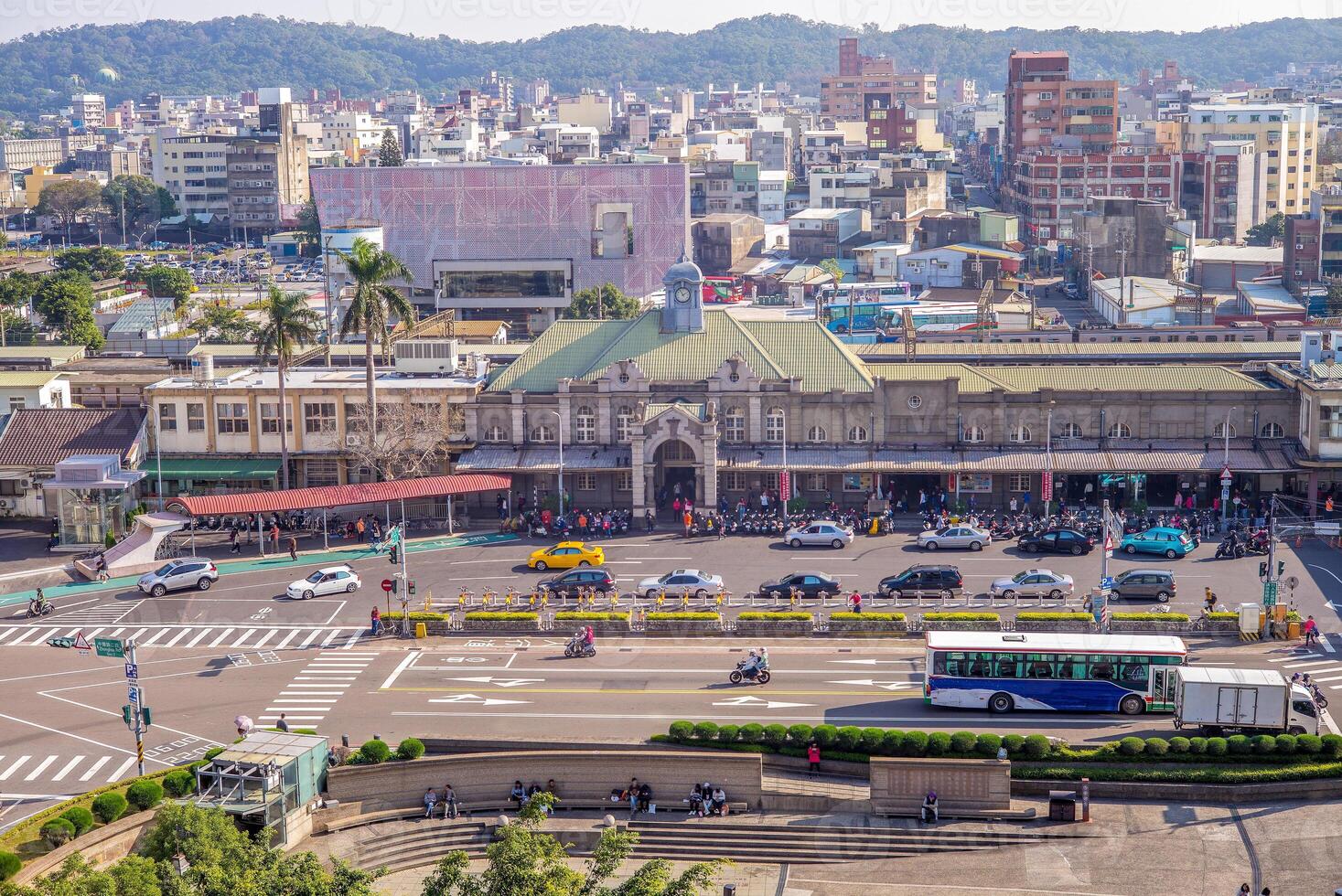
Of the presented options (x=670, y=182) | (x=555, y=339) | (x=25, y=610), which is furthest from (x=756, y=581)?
(x=670, y=182)

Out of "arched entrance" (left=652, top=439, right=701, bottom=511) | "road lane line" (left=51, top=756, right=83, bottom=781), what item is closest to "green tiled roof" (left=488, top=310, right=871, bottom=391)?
"arched entrance" (left=652, top=439, right=701, bottom=511)

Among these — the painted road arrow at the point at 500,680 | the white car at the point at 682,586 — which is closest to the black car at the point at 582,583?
the white car at the point at 682,586

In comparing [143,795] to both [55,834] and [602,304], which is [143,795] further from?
[602,304]

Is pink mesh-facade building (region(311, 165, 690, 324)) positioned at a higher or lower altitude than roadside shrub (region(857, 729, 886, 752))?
higher

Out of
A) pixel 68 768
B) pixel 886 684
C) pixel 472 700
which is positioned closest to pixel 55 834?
pixel 68 768

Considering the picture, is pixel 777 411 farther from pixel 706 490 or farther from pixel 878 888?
pixel 878 888

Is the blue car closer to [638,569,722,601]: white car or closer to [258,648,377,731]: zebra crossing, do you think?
[638,569,722,601]: white car
